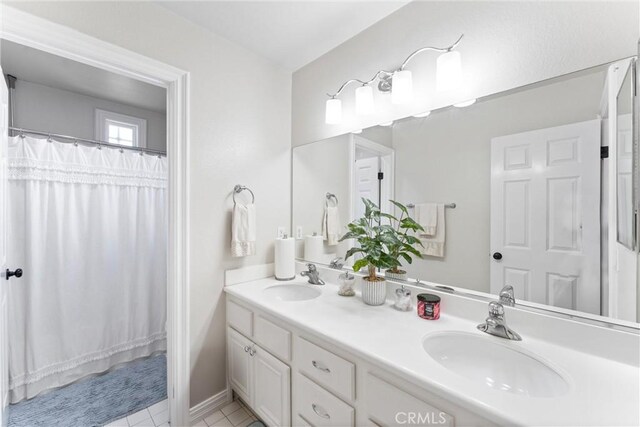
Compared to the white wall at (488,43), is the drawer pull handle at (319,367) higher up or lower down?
lower down

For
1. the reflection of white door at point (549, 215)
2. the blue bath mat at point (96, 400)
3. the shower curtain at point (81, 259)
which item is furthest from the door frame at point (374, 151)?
the blue bath mat at point (96, 400)

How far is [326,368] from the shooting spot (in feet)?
3.58

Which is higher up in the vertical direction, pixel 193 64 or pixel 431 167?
pixel 193 64

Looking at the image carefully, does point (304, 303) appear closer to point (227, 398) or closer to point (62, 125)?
point (227, 398)

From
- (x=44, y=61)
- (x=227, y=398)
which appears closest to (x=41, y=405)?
(x=227, y=398)

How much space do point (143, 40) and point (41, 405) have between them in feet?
7.72

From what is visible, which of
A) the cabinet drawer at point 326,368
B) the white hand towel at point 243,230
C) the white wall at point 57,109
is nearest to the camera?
the cabinet drawer at point 326,368

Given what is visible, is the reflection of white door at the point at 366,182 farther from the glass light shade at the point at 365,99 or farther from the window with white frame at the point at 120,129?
the window with white frame at the point at 120,129

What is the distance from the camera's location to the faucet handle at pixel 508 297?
105 cm

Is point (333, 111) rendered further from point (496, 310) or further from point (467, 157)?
point (496, 310)

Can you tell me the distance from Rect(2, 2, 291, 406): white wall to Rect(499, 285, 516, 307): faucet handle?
4.77 feet

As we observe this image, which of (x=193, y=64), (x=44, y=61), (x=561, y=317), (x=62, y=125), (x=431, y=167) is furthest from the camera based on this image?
(x=62, y=125)

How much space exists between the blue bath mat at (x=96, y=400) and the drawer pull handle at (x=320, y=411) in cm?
132

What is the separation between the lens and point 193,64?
1609mm
